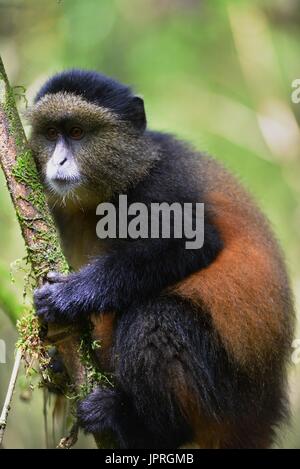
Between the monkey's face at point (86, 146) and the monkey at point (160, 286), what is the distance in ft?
0.03

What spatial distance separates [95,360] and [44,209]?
1.14 m

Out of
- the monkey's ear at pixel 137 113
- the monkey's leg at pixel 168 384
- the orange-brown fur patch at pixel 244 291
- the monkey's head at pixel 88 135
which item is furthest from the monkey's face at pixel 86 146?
the monkey's leg at pixel 168 384

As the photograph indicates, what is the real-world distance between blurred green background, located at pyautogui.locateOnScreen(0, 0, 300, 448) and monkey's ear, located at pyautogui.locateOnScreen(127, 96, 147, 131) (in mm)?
2918

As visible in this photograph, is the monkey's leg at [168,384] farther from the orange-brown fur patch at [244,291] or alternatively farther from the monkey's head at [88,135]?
the monkey's head at [88,135]

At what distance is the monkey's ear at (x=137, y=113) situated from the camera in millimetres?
6786

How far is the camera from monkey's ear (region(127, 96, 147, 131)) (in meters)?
6.79

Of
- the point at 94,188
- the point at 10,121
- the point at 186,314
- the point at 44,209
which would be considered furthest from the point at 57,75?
the point at 186,314

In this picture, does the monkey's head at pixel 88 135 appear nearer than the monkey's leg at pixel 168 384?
No

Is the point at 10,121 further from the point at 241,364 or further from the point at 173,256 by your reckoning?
the point at 241,364

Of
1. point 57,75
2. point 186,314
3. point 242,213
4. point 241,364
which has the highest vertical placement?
point 57,75

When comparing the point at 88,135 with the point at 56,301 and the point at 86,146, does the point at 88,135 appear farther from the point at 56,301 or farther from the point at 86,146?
the point at 56,301

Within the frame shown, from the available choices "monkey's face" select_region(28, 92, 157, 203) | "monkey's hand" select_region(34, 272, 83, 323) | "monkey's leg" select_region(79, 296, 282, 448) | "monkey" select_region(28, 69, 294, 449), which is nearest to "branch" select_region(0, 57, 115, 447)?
"monkey's hand" select_region(34, 272, 83, 323)

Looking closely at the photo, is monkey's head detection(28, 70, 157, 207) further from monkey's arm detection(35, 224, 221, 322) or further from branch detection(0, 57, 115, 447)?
branch detection(0, 57, 115, 447)

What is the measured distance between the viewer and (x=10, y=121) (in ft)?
17.4
